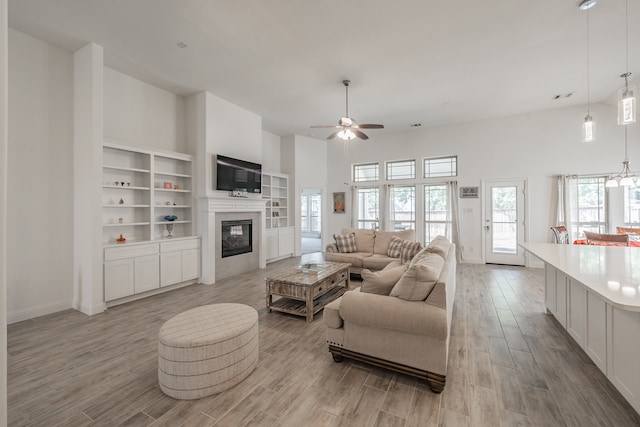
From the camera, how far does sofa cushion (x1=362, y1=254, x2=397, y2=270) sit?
4.93m

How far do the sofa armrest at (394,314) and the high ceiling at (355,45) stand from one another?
3033 millimetres

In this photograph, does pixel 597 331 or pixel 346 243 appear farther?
pixel 346 243

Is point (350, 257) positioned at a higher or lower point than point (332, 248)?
lower

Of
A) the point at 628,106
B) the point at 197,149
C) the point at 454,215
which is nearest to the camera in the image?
the point at 628,106

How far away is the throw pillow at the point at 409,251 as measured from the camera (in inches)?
192

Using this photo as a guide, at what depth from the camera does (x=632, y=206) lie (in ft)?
18.5

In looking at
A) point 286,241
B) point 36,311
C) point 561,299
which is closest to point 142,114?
point 36,311

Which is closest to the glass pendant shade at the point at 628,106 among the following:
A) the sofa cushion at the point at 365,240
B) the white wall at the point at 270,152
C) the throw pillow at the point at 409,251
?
the throw pillow at the point at 409,251

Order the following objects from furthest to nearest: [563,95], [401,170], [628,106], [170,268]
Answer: [401,170]
[563,95]
[170,268]
[628,106]

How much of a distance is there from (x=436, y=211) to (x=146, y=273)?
6.83 meters

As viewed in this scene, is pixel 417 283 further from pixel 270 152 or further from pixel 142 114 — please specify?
pixel 270 152

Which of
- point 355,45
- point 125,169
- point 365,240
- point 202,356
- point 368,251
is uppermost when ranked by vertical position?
point 355,45

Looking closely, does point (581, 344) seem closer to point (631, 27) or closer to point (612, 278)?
point (612, 278)

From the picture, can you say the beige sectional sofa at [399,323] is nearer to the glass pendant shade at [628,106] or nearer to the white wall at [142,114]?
the glass pendant shade at [628,106]
